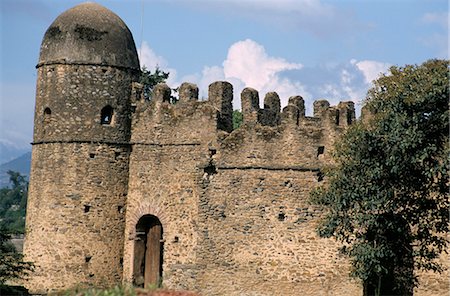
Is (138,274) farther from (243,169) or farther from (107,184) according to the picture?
(243,169)

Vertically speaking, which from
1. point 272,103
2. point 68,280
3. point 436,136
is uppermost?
point 272,103

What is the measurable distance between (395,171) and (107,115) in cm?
1133

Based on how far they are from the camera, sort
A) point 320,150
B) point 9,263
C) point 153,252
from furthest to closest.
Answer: point 153,252
point 320,150
point 9,263

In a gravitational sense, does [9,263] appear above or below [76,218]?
below

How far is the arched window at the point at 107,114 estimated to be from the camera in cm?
2878

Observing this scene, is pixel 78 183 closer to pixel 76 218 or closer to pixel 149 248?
pixel 76 218

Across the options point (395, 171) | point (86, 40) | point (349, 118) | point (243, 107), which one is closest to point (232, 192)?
point (243, 107)

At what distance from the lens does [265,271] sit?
26844 mm

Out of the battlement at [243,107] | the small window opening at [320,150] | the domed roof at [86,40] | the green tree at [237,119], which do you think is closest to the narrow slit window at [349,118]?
the battlement at [243,107]

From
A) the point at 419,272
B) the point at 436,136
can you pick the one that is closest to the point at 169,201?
the point at 419,272

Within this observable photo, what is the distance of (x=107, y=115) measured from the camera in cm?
2897

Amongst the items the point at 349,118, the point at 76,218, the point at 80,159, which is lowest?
the point at 76,218

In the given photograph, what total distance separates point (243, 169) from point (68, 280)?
21.9 ft

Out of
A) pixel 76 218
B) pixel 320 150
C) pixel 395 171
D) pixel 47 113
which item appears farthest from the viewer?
pixel 47 113
